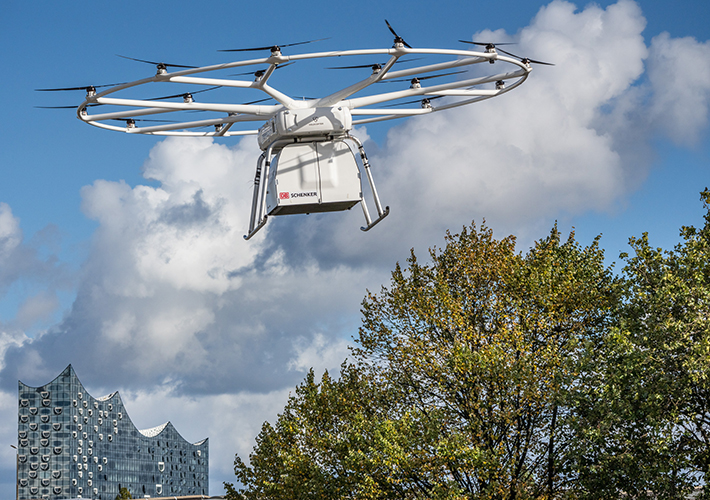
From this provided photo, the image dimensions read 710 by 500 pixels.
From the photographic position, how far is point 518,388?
29469 millimetres

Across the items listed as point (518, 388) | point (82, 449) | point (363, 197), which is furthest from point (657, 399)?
point (82, 449)

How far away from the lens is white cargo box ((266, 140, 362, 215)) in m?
17.5

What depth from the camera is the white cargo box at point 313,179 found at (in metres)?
17.5

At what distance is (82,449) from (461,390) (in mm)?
157977

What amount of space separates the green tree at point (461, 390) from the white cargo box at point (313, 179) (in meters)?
12.6

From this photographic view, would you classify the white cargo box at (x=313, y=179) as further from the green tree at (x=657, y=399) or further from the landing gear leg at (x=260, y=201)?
the green tree at (x=657, y=399)

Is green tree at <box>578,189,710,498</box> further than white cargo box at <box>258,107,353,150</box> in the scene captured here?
Yes

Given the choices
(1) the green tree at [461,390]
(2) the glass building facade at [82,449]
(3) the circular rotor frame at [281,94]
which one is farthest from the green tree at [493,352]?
(2) the glass building facade at [82,449]

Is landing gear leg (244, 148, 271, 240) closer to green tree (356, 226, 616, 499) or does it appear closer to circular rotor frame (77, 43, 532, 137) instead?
circular rotor frame (77, 43, 532, 137)

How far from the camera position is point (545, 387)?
2989 cm

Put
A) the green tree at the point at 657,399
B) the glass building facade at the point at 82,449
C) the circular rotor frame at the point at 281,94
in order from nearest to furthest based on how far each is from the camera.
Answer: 1. the circular rotor frame at the point at 281,94
2. the green tree at the point at 657,399
3. the glass building facade at the point at 82,449

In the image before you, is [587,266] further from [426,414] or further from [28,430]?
[28,430]

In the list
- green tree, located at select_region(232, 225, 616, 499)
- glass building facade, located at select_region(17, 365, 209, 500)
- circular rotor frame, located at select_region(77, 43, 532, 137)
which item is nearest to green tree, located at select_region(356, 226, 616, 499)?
green tree, located at select_region(232, 225, 616, 499)

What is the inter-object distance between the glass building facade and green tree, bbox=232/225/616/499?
141 meters
